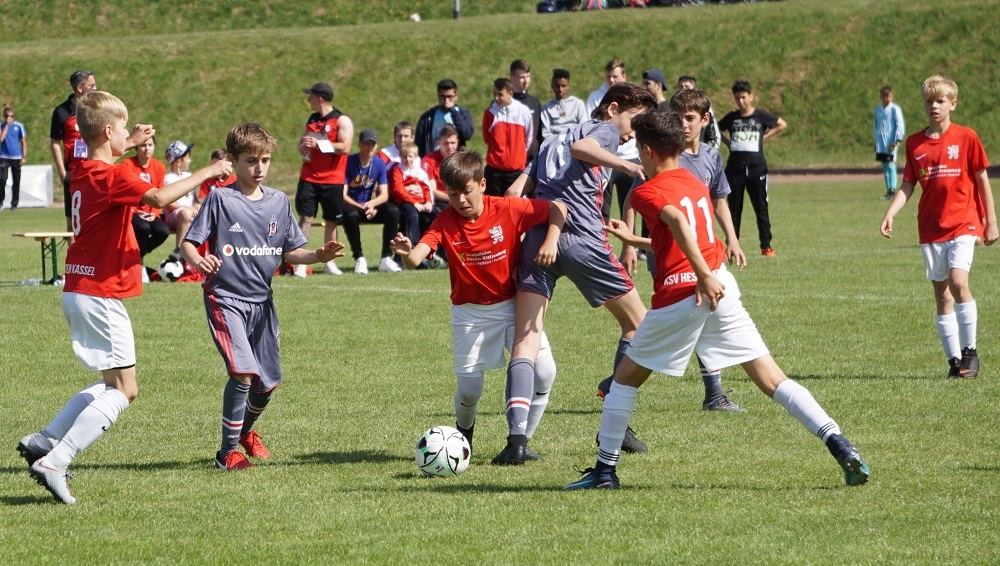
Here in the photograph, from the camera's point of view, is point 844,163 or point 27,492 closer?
point 27,492

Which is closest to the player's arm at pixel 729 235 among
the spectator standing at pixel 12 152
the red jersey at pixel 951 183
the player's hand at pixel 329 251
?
the red jersey at pixel 951 183

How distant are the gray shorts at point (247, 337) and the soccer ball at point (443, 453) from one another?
0.89 metres

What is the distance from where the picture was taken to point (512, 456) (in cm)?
669

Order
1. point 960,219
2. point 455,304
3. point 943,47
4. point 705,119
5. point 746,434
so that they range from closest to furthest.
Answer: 1. point 455,304
2. point 746,434
3. point 705,119
4. point 960,219
5. point 943,47

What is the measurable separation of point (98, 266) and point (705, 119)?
3704 mm

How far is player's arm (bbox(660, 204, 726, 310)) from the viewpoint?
18.6 ft

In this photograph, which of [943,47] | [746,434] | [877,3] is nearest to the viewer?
[746,434]

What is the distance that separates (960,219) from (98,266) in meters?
5.90

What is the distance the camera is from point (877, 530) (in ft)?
16.9

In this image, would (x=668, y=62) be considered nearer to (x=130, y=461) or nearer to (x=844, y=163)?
(x=844, y=163)

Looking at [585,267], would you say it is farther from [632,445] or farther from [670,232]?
[670,232]

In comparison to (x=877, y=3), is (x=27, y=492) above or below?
below

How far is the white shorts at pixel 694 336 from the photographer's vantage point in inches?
231

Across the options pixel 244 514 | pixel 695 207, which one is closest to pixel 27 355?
pixel 244 514
